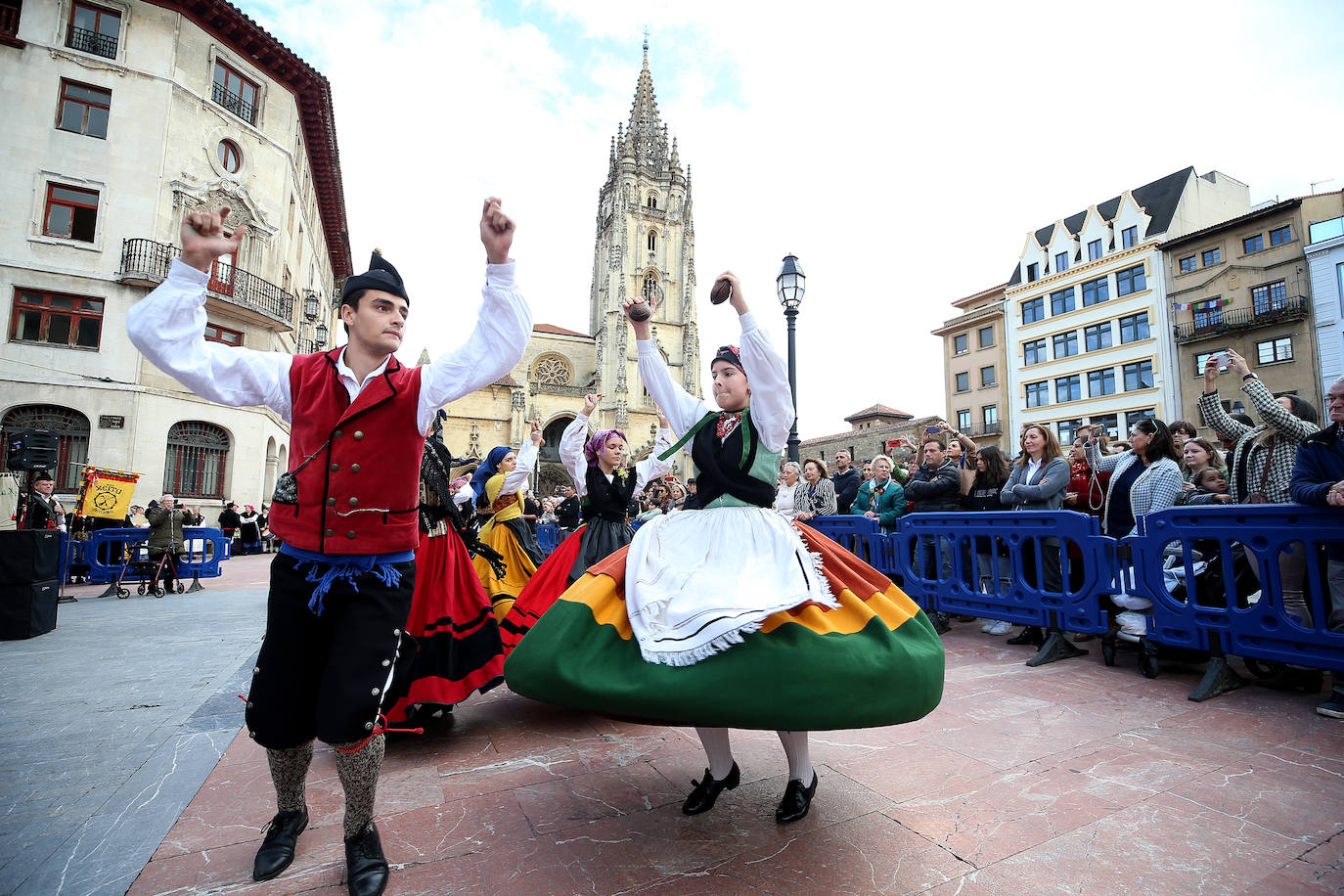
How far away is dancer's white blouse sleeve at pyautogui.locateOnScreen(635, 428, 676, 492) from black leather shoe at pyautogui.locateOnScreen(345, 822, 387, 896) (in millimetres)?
2541

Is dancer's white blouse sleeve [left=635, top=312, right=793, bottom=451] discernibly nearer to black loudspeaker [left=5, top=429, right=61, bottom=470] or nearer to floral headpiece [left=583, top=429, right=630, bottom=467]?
floral headpiece [left=583, top=429, right=630, bottom=467]

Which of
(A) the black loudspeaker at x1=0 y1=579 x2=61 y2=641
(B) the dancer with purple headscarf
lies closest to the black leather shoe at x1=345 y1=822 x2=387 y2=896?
(B) the dancer with purple headscarf

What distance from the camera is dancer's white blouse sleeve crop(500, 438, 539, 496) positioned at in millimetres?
5254

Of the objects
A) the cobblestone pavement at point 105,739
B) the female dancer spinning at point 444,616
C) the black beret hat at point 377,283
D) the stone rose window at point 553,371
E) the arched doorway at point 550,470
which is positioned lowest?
the cobblestone pavement at point 105,739

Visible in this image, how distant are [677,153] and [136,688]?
61781mm

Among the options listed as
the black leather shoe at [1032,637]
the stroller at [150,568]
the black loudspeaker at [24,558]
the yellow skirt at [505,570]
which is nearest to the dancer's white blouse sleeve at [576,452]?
the yellow skirt at [505,570]

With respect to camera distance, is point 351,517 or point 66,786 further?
point 66,786

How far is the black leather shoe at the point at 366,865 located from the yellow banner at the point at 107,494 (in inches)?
517

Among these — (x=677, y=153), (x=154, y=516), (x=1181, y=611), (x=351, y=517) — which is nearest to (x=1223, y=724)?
(x=1181, y=611)

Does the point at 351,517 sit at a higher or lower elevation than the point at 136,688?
higher

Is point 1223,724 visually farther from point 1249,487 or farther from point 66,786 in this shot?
point 66,786

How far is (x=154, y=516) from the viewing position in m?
11.1

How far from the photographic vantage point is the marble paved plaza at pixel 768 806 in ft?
7.05

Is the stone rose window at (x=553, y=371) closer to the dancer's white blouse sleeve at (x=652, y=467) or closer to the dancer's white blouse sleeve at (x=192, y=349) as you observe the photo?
the dancer's white blouse sleeve at (x=652, y=467)
